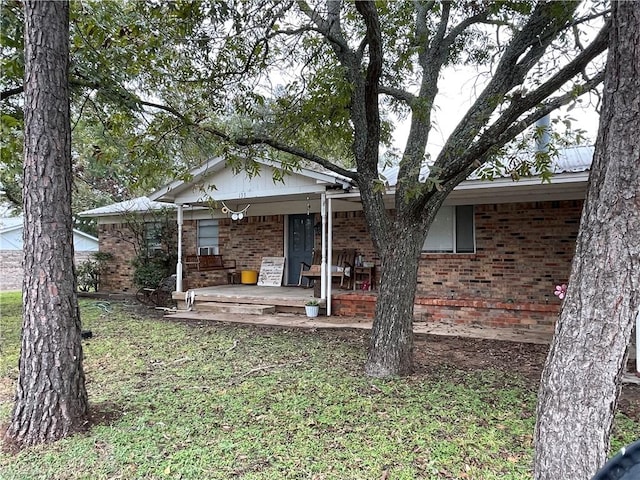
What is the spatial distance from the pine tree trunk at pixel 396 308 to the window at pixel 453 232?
4.66 meters

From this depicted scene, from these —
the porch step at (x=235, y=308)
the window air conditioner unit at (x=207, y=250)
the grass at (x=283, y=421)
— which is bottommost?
the grass at (x=283, y=421)

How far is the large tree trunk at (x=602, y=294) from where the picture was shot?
7.22 ft

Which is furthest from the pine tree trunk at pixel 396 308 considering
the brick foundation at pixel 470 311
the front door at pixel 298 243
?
the front door at pixel 298 243

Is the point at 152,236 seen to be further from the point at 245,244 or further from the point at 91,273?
the point at 245,244

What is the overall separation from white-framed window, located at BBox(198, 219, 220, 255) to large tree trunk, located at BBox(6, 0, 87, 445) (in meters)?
9.42

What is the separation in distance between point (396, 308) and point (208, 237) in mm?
9134

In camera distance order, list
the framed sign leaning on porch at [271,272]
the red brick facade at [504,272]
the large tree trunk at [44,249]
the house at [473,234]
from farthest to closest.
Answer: the framed sign leaning on porch at [271,272] < the red brick facade at [504,272] < the house at [473,234] < the large tree trunk at [44,249]

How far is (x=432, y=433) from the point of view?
3480 mm

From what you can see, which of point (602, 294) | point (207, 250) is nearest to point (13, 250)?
point (207, 250)

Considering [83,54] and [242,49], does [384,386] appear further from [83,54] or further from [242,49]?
[83,54]

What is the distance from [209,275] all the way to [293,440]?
9.41 m

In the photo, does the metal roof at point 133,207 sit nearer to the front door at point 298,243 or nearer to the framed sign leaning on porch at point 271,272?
the framed sign leaning on porch at point 271,272

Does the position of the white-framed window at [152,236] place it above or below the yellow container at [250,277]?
above

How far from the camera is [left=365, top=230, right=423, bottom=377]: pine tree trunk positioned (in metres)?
4.83
